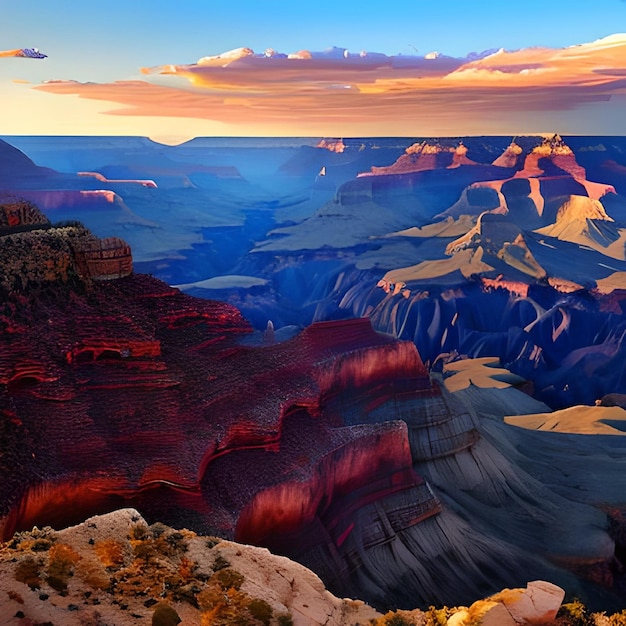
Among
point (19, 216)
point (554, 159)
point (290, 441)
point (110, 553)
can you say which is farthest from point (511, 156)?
point (110, 553)

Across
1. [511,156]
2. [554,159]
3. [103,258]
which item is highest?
[511,156]

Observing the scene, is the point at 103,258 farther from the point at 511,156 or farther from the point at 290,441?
the point at 511,156

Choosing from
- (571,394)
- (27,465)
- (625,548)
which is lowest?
(571,394)

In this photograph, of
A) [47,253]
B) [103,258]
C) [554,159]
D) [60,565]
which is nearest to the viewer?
[60,565]

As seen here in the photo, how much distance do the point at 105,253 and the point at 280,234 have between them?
98.6 m

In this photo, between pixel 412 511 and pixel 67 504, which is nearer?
pixel 67 504

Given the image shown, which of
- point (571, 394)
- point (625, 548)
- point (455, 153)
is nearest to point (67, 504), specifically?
point (625, 548)

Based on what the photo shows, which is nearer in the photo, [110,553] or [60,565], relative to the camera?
[60,565]

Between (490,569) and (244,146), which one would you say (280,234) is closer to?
(244,146)

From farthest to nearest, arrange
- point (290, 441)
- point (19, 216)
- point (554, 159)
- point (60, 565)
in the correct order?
1. point (554, 159)
2. point (19, 216)
3. point (290, 441)
4. point (60, 565)

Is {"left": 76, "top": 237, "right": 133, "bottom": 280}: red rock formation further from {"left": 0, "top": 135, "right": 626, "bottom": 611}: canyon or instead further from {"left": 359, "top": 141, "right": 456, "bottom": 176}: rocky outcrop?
{"left": 359, "top": 141, "right": 456, "bottom": 176}: rocky outcrop

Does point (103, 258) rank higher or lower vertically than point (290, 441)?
higher

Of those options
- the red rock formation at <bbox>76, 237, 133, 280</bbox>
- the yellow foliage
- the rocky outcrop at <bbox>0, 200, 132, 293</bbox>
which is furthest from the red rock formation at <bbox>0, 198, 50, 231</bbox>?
the yellow foliage

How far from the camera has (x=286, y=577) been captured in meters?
13.8
